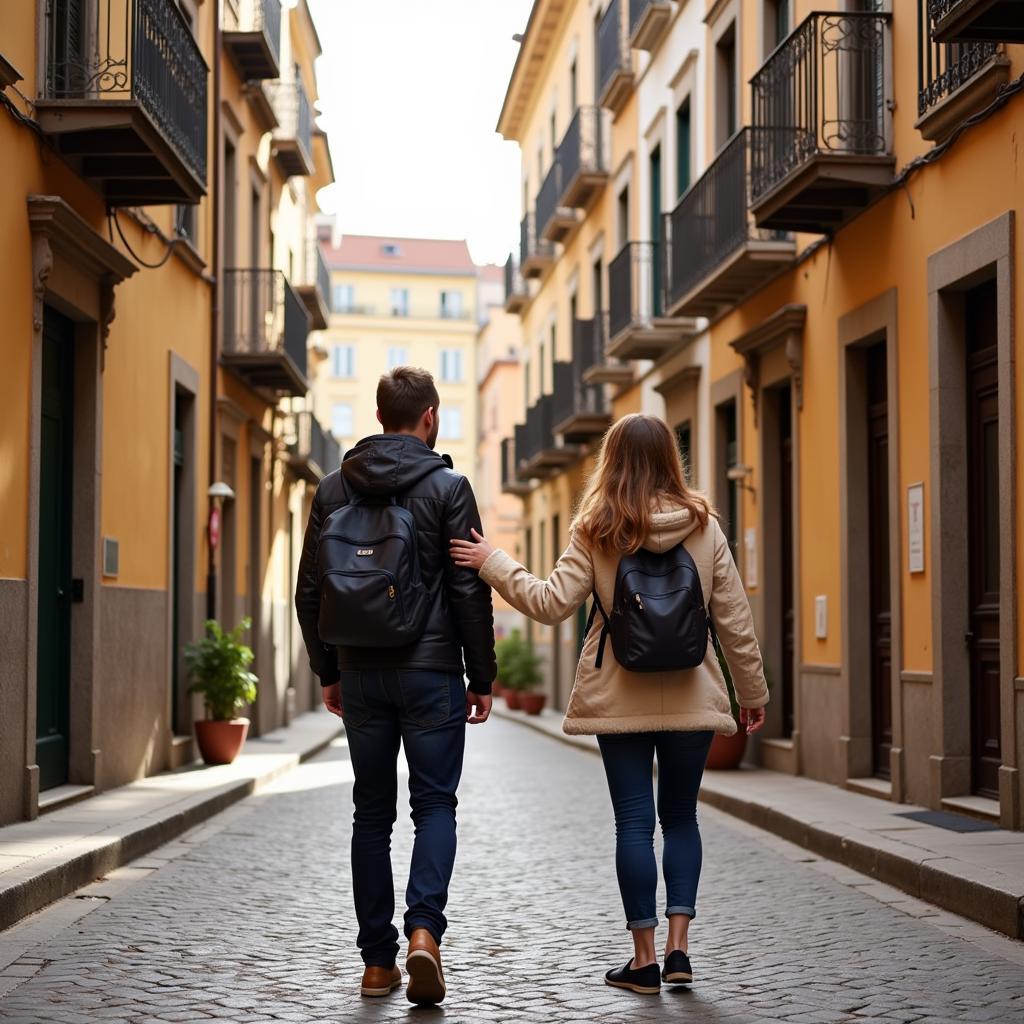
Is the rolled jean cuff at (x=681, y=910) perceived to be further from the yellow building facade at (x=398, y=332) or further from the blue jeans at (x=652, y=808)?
the yellow building facade at (x=398, y=332)

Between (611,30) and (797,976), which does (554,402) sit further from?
(797,976)

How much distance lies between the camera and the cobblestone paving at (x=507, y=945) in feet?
18.4

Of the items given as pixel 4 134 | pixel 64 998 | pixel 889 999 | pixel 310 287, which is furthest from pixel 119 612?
pixel 310 287

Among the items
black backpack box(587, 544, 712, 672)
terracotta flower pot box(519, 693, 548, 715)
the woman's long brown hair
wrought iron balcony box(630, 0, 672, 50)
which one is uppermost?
wrought iron balcony box(630, 0, 672, 50)

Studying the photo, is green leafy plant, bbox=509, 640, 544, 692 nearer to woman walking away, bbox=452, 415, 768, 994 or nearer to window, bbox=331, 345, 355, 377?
woman walking away, bbox=452, 415, 768, 994

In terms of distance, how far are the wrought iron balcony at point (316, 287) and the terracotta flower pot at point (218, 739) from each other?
13.8 metres

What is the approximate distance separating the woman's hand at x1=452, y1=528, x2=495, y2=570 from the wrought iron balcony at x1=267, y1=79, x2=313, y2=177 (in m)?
19.4

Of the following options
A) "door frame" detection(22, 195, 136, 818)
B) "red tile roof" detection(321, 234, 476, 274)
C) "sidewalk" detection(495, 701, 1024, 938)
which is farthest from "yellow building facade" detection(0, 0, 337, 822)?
"red tile roof" detection(321, 234, 476, 274)

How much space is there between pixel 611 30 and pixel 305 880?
1746cm

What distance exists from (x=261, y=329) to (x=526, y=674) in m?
13.9

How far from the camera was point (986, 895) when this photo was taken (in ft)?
24.1

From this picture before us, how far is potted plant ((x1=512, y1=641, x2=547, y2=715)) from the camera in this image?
32.0 m

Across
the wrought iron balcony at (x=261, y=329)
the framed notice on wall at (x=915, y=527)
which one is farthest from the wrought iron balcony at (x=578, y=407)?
the framed notice on wall at (x=915, y=527)

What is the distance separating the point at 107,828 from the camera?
10.0 meters
